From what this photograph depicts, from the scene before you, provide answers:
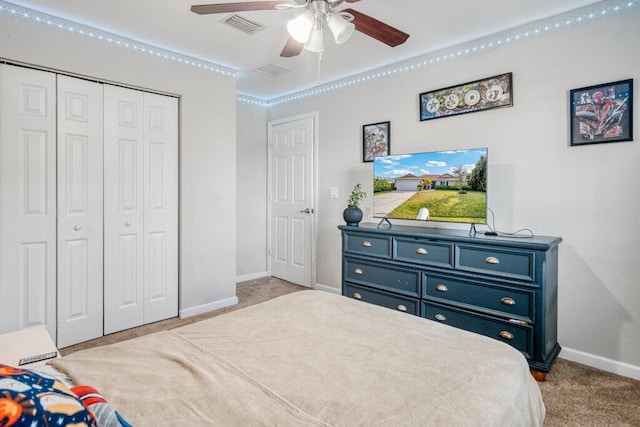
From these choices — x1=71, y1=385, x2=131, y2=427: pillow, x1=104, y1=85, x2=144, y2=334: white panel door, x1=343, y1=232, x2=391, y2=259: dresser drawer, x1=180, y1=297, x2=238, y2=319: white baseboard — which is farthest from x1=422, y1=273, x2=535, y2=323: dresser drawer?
x1=104, y1=85, x2=144, y2=334: white panel door

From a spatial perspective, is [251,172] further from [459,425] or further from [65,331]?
[459,425]

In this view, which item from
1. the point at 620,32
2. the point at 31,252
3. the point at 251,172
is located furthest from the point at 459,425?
the point at 251,172

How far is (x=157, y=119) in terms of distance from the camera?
10.7 ft

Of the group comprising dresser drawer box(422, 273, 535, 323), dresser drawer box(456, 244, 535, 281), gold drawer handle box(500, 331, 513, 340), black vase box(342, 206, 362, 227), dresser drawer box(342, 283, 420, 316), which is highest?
black vase box(342, 206, 362, 227)

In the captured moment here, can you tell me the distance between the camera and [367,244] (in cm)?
313

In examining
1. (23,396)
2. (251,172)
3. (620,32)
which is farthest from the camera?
(251,172)

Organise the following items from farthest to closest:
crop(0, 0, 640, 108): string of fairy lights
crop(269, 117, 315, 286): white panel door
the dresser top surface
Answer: crop(269, 117, 315, 286): white panel door, crop(0, 0, 640, 108): string of fairy lights, the dresser top surface

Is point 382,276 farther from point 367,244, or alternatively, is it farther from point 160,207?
point 160,207

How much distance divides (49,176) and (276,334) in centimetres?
236

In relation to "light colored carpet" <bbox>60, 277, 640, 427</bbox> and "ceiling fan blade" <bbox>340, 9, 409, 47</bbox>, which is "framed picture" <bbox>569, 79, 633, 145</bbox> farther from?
"light colored carpet" <bbox>60, 277, 640, 427</bbox>

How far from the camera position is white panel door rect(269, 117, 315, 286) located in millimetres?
4449

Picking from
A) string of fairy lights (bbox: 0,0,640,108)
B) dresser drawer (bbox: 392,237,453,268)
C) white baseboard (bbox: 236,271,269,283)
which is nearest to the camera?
string of fairy lights (bbox: 0,0,640,108)

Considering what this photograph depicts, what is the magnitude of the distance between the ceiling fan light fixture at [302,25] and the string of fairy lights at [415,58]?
178cm

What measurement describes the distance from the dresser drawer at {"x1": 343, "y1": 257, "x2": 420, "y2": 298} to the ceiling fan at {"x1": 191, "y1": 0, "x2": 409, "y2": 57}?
1756 mm
